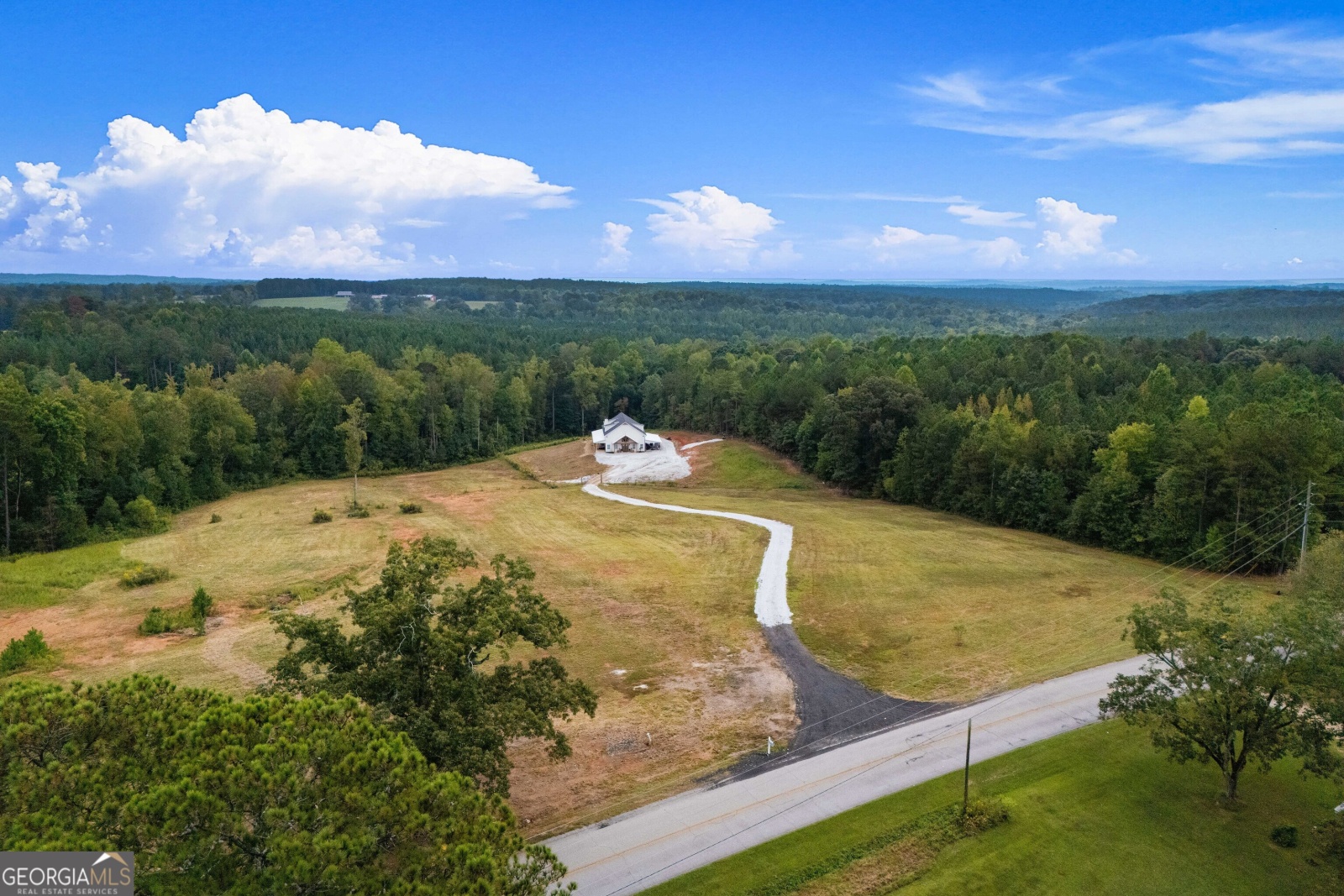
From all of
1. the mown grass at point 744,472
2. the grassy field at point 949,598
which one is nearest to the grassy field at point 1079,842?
the grassy field at point 949,598

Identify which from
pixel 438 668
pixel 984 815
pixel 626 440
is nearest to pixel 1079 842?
pixel 984 815

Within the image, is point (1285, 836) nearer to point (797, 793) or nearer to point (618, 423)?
point (797, 793)

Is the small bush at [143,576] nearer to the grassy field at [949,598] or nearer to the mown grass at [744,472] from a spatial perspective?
the grassy field at [949,598]

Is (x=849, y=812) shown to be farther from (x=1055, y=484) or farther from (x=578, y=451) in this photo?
(x=578, y=451)

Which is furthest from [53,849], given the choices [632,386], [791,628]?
[632,386]

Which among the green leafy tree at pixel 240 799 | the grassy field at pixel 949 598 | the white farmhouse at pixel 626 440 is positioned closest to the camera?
the green leafy tree at pixel 240 799
